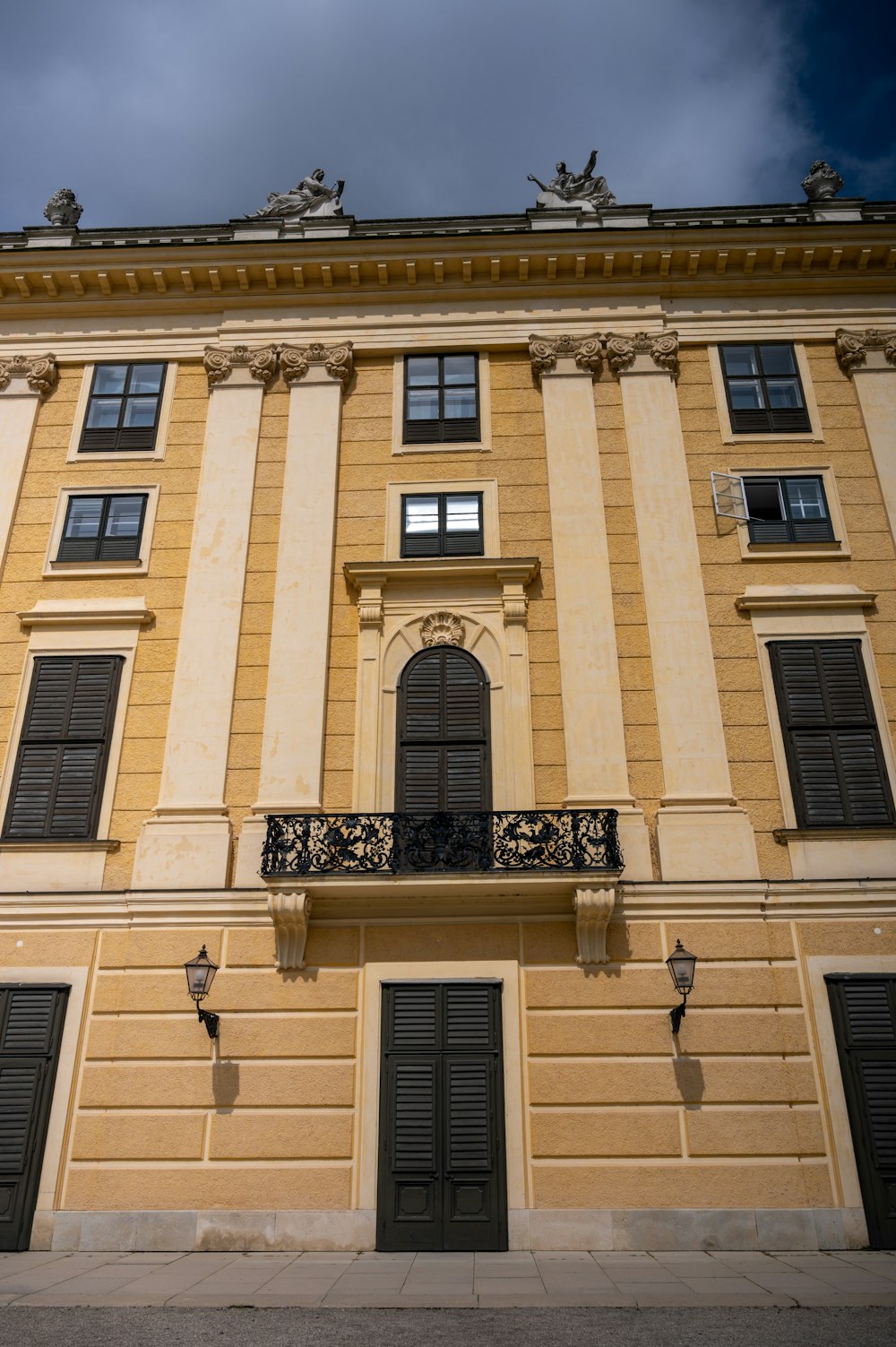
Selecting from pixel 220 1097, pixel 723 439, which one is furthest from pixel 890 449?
pixel 220 1097

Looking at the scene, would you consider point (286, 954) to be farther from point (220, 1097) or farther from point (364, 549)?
point (364, 549)

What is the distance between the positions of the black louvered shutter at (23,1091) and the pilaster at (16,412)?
24.4 ft

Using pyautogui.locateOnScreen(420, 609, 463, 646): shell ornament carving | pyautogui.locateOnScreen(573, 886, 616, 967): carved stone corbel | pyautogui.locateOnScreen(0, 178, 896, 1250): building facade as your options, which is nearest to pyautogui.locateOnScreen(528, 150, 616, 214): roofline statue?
pyautogui.locateOnScreen(0, 178, 896, 1250): building facade

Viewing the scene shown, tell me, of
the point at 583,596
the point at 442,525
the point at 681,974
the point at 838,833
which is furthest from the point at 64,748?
the point at 838,833

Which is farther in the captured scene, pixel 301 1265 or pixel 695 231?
pixel 695 231

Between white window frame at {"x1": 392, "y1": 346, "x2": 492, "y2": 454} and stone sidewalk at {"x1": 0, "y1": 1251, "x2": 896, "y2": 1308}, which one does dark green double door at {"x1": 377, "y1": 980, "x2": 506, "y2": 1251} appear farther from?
white window frame at {"x1": 392, "y1": 346, "x2": 492, "y2": 454}

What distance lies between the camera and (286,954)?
12.4 meters

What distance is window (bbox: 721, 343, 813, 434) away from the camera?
16016mm

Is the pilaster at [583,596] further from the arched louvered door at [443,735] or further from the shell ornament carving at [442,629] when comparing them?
the shell ornament carving at [442,629]

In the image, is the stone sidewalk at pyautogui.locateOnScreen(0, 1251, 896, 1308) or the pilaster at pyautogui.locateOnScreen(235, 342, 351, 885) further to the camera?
the pilaster at pyautogui.locateOnScreen(235, 342, 351, 885)

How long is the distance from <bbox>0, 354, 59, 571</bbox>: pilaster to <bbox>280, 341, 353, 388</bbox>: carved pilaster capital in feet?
14.1

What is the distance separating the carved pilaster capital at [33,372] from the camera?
54.6 feet

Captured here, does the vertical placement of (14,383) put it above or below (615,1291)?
above

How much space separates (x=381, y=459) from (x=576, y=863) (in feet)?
25.5
